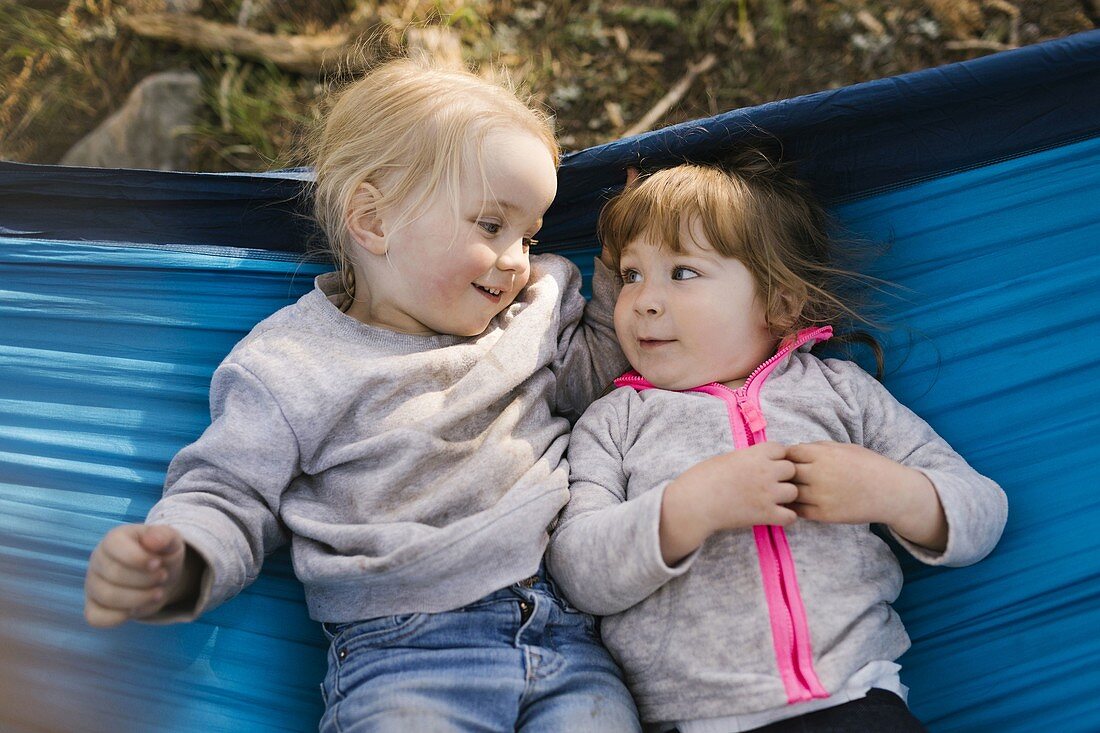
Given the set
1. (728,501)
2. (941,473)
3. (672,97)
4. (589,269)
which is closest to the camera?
(728,501)

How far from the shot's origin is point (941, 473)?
4.52 feet

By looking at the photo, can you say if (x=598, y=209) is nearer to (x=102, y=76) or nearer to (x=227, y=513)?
(x=227, y=513)

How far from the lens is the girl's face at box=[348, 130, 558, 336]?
4.83ft

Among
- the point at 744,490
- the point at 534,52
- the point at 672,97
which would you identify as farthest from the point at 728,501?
the point at 534,52

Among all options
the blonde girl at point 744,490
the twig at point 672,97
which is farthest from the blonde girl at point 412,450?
the twig at point 672,97

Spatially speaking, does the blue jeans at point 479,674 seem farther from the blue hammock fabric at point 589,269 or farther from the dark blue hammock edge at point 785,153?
the dark blue hammock edge at point 785,153

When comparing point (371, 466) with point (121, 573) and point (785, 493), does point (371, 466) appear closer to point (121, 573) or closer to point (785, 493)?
point (121, 573)

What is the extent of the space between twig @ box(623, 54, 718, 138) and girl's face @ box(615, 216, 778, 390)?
1.36m

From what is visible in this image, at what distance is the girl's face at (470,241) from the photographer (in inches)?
57.9

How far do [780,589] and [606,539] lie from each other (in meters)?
0.25

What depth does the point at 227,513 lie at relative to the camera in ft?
4.28


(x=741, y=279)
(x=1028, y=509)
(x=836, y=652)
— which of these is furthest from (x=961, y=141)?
(x=836, y=652)

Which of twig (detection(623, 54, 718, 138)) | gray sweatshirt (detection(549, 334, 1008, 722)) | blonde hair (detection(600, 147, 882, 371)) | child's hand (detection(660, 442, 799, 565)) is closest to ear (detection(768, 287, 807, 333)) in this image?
blonde hair (detection(600, 147, 882, 371))

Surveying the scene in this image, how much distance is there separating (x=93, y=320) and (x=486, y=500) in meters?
0.88
